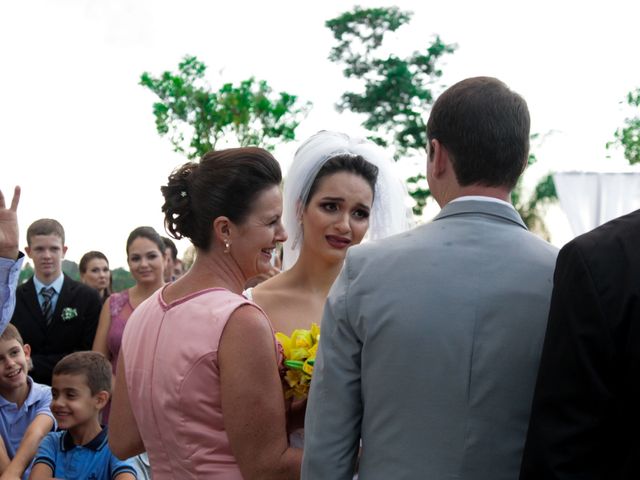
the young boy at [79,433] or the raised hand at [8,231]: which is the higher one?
the raised hand at [8,231]

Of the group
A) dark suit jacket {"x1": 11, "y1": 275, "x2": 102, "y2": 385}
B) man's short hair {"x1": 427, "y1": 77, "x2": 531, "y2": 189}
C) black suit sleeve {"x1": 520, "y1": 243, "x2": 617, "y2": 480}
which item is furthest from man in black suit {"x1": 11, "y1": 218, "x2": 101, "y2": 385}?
black suit sleeve {"x1": 520, "y1": 243, "x2": 617, "y2": 480}

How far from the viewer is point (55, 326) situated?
7379mm

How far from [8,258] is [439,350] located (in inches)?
88.7

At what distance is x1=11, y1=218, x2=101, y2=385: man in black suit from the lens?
7.33 meters

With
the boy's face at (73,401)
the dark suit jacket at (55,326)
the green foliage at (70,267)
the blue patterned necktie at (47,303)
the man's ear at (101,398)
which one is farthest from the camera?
the green foliage at (70,267)

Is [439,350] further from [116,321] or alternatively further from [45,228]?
[45,228]

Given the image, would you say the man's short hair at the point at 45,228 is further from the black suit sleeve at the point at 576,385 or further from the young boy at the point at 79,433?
the black suit sleeve at the point at 576,385

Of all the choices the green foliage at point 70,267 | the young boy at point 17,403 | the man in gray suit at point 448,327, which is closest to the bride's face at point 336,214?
the man in gray suit at point 448,327

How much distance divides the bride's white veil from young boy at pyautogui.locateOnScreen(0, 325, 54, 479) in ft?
7.63

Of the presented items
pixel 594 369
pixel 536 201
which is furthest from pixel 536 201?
pixel 594 369

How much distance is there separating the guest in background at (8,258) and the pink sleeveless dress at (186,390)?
3.56 ft

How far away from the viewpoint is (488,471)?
7.65ft

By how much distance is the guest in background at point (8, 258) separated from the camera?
12.6 ft

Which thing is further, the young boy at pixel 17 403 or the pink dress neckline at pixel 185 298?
the young boy at pixel 17 403
